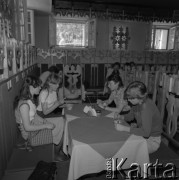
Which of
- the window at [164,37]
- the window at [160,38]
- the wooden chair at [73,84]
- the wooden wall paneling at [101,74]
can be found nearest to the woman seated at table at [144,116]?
the wooden chair at [73,84]

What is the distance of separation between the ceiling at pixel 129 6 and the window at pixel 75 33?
52 cm

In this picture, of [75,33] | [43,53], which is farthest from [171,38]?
[43,53]

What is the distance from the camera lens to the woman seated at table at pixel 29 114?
182cm

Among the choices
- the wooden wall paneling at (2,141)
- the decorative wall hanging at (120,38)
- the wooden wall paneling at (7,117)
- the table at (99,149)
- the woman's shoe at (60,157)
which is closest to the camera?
the table at (99,149)

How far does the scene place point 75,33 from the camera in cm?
676

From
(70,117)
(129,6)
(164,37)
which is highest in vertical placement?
(129,6)

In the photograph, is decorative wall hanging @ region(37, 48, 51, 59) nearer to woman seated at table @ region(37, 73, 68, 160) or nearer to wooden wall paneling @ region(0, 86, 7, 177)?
woman seated at table @ region(37, 73, 68, 160)

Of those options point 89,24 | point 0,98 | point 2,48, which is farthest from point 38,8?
point 0,98

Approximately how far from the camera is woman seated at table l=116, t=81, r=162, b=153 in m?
1.68

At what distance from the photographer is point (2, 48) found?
179 centimetres

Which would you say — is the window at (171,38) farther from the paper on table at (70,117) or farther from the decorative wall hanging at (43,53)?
the paper on table at (70,117)

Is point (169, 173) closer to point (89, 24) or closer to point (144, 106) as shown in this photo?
point (144, 106)

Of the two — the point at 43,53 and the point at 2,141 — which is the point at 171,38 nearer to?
the point at 43,53

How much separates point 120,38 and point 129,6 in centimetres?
114
